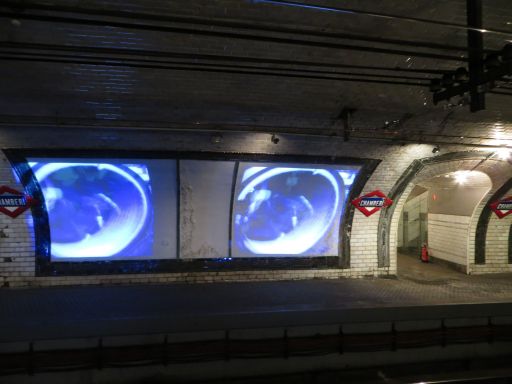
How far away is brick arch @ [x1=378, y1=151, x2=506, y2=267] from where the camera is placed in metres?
8.70

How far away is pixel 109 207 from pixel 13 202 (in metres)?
1.89

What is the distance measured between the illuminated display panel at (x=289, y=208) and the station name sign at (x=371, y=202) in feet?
1.35

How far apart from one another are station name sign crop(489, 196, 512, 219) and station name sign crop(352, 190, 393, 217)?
3325 millimetres

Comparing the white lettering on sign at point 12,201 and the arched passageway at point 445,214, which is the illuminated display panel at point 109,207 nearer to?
the white lettering on sign at point 12,201

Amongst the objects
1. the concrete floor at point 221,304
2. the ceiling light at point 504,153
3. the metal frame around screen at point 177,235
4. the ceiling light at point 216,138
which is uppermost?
the ceiling light at point 216,138

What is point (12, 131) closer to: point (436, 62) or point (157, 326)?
point (157, 326)

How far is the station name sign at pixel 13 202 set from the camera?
729 centimetres

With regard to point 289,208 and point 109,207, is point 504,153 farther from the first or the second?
point 109,207

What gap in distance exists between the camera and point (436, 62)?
5609 millimetres

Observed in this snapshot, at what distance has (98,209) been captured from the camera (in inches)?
307

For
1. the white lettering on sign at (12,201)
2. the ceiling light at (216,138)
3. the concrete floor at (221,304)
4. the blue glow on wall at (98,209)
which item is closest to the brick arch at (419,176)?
the concrete floor at (221,304)

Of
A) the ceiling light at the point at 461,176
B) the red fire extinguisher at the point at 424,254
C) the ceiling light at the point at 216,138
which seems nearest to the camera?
the ceiling light at the point at 216,138

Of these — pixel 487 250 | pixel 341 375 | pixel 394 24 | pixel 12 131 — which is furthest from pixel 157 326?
pixel 487 250

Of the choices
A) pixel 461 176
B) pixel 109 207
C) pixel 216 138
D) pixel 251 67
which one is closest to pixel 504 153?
pixel 461 176
